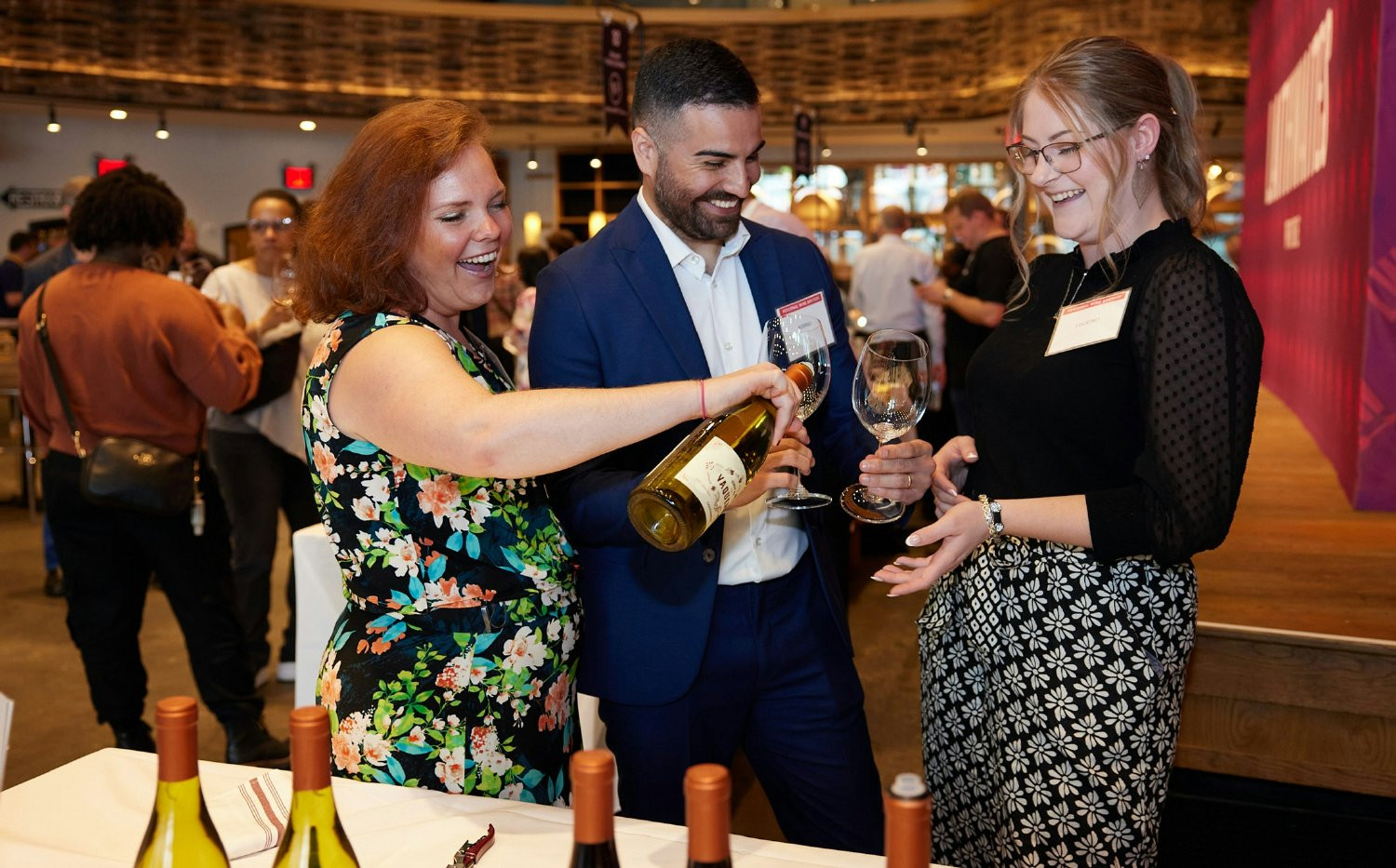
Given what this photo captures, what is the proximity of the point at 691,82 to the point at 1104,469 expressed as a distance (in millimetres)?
857

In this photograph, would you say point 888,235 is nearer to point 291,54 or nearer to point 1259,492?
point 1259,492

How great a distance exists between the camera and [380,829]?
1.25m

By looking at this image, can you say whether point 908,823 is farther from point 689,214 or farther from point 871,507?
point 689,214

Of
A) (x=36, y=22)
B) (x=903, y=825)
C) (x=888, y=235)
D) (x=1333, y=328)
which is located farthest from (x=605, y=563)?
(x=36, y=22)

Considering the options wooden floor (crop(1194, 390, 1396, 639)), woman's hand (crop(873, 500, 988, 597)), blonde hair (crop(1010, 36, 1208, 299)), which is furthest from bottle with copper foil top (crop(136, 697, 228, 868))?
wooden floor (crop(1194, 390, 1396, 639))

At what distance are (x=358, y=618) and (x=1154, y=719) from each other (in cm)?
114

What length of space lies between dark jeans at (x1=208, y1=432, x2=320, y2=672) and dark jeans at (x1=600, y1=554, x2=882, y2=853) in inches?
101

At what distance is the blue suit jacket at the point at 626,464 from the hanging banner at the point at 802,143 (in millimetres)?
9637

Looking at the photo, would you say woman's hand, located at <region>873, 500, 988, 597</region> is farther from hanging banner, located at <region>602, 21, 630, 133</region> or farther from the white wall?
the white wall

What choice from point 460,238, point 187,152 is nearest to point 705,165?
point 460,238

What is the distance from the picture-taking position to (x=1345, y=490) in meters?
4.15

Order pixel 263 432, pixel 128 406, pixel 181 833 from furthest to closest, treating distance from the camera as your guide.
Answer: pixel 263 432
pixel 128 406
pixel 181 833

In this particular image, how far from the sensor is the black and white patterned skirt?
164cm

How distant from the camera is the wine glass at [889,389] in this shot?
67.6 inches
